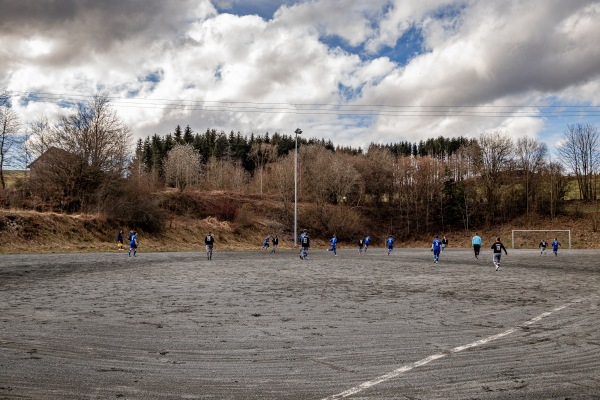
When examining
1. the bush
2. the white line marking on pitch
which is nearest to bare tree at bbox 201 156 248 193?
the bush

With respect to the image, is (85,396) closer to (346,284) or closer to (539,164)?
(346,284)

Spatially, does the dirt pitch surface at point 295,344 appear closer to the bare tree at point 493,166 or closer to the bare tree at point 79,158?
the bare tree at point 79,158

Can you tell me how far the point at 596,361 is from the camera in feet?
20.0

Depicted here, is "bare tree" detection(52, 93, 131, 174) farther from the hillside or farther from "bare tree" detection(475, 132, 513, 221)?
"bare tree" detection(475, 132, 513, 221)

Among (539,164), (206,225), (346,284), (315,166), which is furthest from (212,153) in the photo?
(346,284)

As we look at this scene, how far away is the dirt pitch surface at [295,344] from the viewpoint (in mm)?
5113

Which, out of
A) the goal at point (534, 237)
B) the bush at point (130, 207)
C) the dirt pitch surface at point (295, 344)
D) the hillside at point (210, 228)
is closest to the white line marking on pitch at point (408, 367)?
the dirt pitch surface at point (295, 344)

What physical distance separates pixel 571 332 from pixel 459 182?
2941 inches

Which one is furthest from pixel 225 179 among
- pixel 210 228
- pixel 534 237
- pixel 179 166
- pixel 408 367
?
pixel 408 367

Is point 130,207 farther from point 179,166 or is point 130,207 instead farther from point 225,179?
point 225,179

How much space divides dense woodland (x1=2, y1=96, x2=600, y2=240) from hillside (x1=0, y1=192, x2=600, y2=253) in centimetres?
118

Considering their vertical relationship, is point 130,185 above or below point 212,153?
below

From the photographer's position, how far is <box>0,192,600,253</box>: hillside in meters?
37.3

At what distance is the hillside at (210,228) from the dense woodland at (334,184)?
1.18 metres
